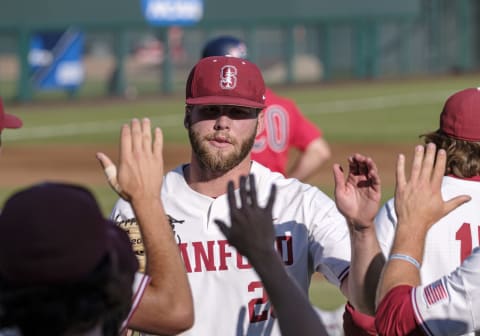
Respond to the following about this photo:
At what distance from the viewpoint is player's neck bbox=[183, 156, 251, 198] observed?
192 inches

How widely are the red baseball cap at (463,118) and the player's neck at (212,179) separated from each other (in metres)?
0.92

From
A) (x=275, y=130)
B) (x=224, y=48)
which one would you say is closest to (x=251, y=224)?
(x=224, y=48)

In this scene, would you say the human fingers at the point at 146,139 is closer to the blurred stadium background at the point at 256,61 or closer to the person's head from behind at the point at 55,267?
the person's head from behind at the point at 55,267

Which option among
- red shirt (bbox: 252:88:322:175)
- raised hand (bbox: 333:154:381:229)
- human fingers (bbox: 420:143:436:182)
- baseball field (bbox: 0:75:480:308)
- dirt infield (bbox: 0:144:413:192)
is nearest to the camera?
human fingers (bbox: 420:143:436:182)

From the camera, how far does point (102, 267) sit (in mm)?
2379

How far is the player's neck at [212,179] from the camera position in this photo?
16.0ft

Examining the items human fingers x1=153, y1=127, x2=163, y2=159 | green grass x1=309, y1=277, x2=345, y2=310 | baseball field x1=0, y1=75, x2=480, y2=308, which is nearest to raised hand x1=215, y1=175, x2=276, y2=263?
human fingers x1=153, y1=127, x2=163, y2=159

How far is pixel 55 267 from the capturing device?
2.31 metres

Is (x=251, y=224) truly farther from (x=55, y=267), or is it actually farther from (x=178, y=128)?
(x=178, y=128)

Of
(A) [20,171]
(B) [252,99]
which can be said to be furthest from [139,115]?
(B) [252,99]

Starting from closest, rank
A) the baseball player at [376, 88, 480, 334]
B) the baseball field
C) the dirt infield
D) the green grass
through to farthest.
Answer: the baseball player at [376, 88, 480, 334], the green grass, the dirt infield, the baseball field

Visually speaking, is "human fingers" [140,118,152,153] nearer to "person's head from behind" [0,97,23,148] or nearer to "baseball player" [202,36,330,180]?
"person's head from behind" [0,97,23,148]

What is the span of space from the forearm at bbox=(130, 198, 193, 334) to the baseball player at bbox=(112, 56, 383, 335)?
1082mm

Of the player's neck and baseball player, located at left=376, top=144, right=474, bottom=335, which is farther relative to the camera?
the player's neck
